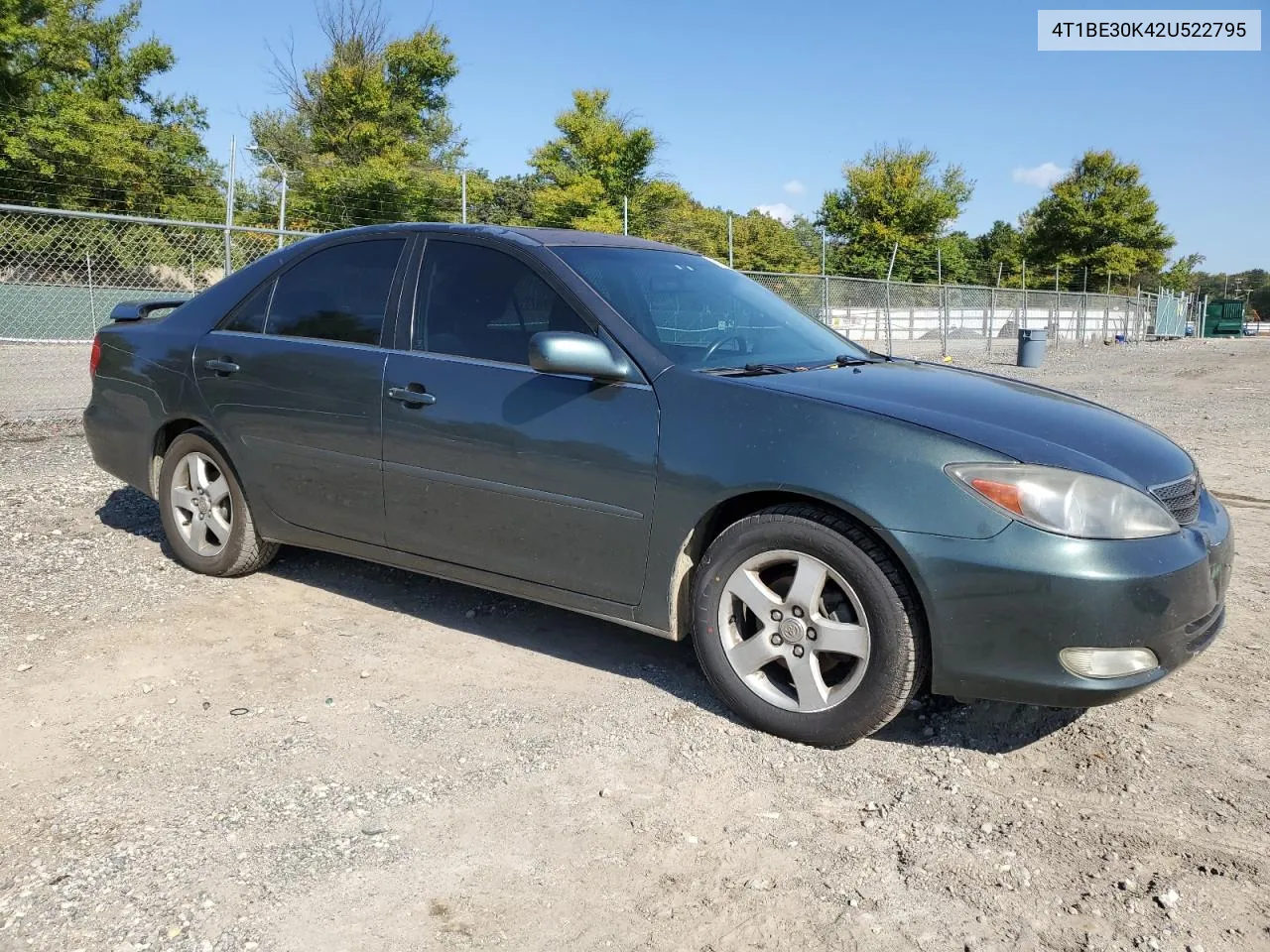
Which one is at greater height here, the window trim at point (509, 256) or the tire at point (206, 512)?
the window trim at point (509, 256)

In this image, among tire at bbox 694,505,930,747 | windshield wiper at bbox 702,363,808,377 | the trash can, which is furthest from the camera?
the trash can

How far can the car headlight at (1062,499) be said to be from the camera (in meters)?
2.81

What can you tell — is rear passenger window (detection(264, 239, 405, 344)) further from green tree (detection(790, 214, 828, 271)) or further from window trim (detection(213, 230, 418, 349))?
green tree (detection(790, 214, 828, 271))

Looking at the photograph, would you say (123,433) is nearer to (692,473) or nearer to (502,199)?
(692,473)

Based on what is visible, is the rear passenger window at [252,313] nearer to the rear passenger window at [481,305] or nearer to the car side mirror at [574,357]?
the rear passenger window at [481,305]

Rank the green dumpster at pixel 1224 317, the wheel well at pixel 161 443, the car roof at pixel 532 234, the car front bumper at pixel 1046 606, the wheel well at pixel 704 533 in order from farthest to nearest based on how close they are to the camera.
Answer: the green dumpster at pixel 1224 317
the wheel well at pixel 161 443
the car roof at pixel 532 234
the wheel well at pixel 704 533
the car front bumper at pixel 1046 606

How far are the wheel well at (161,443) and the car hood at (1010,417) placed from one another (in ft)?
9.48

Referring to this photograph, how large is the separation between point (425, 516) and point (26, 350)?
1229 centimetres

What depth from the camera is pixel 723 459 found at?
10.5ft

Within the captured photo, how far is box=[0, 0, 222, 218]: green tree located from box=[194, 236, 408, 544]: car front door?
21210 millimetres

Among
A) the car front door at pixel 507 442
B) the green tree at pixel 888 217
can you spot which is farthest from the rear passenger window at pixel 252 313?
the green tree at pixel 888 217

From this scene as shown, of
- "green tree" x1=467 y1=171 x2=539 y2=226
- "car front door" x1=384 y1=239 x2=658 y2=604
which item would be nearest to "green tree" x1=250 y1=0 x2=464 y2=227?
"green tree" x1=467 y1=171 x2=539 y2=226

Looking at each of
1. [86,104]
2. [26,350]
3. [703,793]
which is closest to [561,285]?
[703,793]

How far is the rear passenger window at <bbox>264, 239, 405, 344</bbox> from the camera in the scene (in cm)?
417
